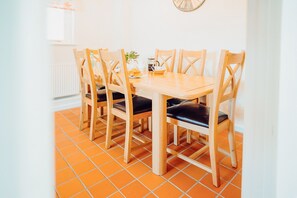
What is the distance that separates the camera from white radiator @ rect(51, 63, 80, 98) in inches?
130

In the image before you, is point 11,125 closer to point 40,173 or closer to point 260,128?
point 40,173

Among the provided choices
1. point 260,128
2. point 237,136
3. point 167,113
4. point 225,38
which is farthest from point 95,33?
point 260,128

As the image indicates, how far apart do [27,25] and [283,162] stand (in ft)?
3.59

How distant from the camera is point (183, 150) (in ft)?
6.95

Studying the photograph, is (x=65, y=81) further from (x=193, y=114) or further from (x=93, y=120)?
(x=193, y=114)

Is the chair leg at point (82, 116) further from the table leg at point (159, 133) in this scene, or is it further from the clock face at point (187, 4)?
the clock face at point (187, 4)

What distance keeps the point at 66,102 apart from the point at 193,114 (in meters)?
2.55

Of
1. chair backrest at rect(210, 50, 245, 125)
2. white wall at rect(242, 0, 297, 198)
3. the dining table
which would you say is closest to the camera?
white wall at rect(242, 0, 297, 198)

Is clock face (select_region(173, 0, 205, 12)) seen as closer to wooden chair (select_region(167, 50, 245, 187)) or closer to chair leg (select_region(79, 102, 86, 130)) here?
wooden chair (select_region(167, 50, 245, 187))

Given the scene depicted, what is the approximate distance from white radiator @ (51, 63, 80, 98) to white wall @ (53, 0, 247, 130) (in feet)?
0.47

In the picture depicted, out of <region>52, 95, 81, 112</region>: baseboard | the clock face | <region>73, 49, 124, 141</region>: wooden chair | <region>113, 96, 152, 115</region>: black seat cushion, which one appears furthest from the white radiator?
the clock face

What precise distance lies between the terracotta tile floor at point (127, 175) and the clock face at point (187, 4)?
185 centimetres

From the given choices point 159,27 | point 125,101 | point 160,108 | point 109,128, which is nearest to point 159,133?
point 160,108

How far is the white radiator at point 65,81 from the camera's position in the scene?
130 inches
